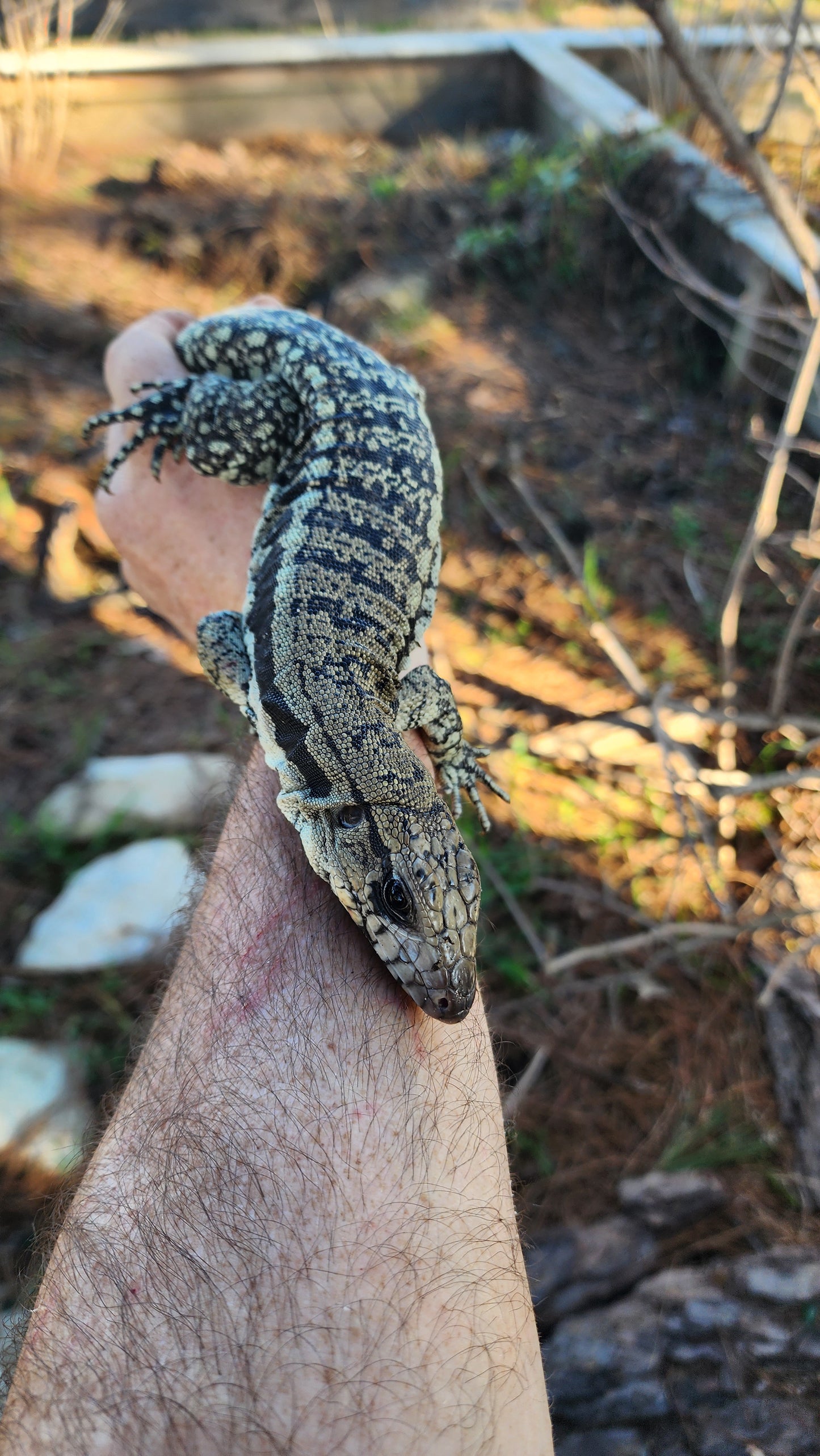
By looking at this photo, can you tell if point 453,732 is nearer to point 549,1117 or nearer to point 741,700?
point 549,1117

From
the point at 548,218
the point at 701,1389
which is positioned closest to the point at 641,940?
the point at 701,1389

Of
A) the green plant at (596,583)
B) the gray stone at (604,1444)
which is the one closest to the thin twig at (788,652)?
the green plant at (596,583)

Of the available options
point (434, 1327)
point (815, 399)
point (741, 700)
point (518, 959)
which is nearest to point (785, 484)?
point (815, 399)

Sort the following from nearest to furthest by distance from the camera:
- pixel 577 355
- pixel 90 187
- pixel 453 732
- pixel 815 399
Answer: pixel 453 732
pixel 815 399
pixel 577 355
pixel 90 187

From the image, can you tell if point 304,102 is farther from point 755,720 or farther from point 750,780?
point 750,780

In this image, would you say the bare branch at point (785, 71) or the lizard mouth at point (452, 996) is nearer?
the lizard mouth at point (452, 996)

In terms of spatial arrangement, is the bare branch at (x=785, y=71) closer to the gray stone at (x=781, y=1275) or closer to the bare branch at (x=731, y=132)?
the bare branch at (x=731, y=132)
